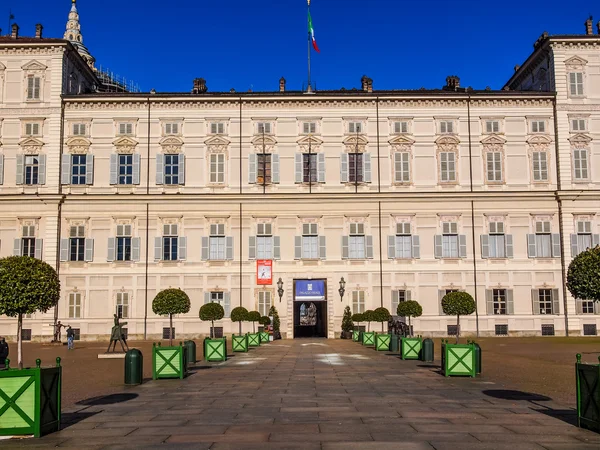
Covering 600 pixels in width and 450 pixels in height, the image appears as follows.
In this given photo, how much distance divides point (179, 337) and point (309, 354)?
1803 centimetres

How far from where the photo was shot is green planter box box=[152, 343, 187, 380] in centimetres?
2231

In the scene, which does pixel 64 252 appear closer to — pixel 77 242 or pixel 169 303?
pixel 77 242

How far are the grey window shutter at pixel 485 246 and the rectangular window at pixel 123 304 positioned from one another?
2676cm

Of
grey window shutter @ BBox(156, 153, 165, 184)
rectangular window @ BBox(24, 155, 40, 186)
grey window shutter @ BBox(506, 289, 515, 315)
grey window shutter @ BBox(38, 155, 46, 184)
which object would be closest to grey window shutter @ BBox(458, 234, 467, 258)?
grey window shutter @ BBox(506, 289, 515, 315)

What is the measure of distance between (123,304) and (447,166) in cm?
2657

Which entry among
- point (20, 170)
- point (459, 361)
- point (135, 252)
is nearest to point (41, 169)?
point (20, 170)

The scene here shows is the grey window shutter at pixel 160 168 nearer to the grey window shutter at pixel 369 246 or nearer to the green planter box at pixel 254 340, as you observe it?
the green planter box at pixel 254 340

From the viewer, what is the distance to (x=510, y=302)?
49812 millimetres

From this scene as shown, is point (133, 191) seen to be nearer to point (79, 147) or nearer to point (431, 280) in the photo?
point (79, 147)

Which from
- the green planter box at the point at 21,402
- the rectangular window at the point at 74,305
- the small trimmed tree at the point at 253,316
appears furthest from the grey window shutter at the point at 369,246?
the green planter box at the point at 21,402

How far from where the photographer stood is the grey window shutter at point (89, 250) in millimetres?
49906

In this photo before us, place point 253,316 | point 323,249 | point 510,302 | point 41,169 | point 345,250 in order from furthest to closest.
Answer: point 323,249 → point 345,250 → point 41,169 → point 510,302 → point 253,316

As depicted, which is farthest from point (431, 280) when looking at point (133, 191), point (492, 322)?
point (133, 191)

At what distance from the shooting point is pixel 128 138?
2023 inches
